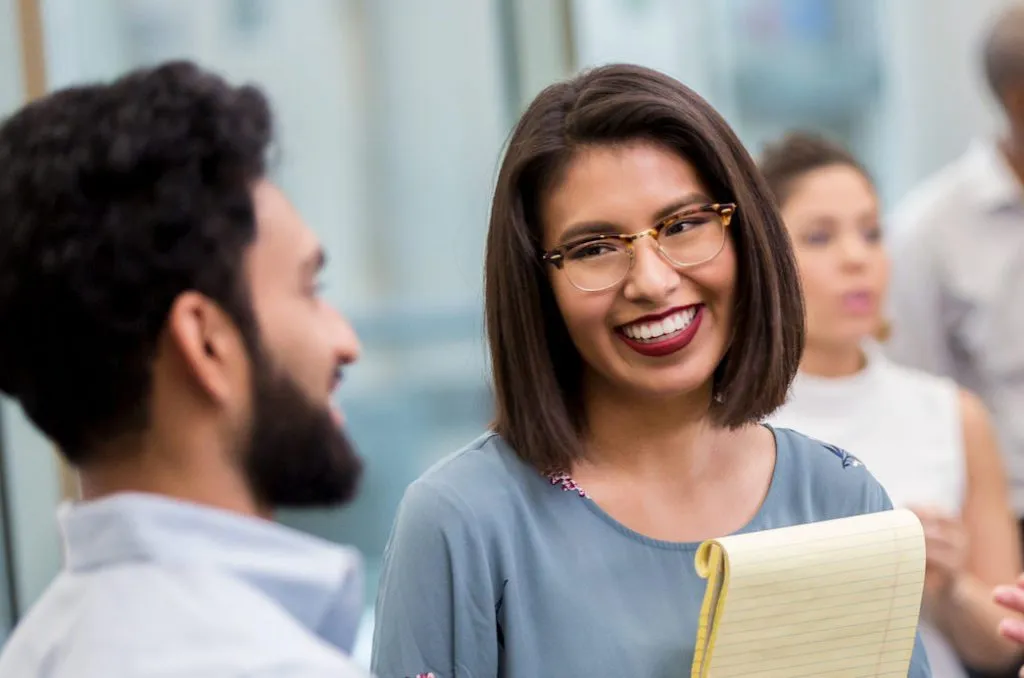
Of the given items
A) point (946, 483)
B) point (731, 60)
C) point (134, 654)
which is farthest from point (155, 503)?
point (731, 60)

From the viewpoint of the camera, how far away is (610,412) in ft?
5.06

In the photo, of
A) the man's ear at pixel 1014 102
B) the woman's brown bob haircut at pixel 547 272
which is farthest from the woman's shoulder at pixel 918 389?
the woman's brown bob haircut at pixel 547 272

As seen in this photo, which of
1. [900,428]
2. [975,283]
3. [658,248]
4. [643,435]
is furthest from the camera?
[975,283]

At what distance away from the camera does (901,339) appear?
2904mm

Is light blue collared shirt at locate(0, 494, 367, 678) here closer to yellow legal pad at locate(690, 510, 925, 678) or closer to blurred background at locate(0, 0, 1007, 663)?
yellow legal pad at locate(690, 510, 925, 678)

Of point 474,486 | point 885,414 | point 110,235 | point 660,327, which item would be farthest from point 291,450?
point 885,414

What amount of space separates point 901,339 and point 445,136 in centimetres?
153

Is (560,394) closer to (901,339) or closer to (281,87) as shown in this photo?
(901,339)

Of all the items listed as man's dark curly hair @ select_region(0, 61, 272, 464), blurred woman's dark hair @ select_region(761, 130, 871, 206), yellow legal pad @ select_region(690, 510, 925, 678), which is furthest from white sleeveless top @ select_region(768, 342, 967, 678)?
man's dark curly hair @ select_region(0, 61, 272, 464)

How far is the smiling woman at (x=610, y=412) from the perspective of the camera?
138cm

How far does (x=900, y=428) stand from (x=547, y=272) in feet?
3.26

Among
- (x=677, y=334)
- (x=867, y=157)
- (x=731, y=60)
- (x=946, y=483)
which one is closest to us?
(x=677, y=334)

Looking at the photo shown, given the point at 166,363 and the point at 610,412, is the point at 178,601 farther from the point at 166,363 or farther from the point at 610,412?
the point at 610,412

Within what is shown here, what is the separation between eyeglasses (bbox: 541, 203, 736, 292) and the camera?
4.66 feet
